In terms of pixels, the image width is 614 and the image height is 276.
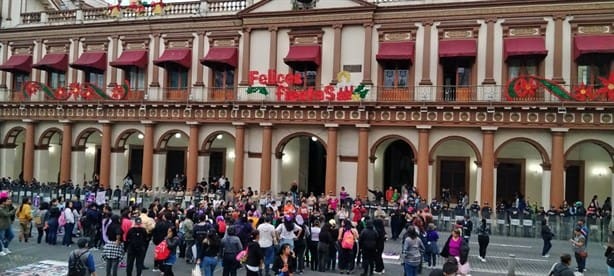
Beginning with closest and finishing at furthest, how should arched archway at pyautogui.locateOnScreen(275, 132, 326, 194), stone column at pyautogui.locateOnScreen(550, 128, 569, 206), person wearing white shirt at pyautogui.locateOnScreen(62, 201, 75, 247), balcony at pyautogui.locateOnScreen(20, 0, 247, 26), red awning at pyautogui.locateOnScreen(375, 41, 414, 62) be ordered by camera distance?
person wearing white shirt at pyautogui.locateOnScreen(62, 201, 75, 247)
stone column at pyautogui.locateOnScreen(550, 128, 569, 206)
red awning at pyautogui.locateOnScreen(375, 41, 414, 62)
balcony at pyautogui.locateOnScreen(20, 0, 247, 26)
arched archway at pyautogui.locateOnScreen(275, 132, 326, 194)

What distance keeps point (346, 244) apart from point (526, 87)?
15.1 meters


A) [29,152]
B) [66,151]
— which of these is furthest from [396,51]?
[29,152]

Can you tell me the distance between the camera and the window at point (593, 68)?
23.6 m

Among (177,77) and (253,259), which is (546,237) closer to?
(253,259)

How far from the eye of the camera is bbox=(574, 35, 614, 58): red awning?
Result: 22.8 meters

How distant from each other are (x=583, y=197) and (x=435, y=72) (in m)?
10.8

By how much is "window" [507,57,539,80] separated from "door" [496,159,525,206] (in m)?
5.78

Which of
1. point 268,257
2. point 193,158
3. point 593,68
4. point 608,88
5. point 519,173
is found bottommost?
point 268,257

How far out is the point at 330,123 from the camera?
26984 millimetres

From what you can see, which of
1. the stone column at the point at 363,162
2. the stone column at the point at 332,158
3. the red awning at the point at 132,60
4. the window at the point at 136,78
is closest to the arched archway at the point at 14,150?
the window at the point at 136,78

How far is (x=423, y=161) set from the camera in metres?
25.9

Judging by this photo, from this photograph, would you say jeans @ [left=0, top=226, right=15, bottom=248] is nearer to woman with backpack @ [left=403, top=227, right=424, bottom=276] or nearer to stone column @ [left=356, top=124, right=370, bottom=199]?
woman with backpack @ [left=403, top=227, right=424, bottom=276]

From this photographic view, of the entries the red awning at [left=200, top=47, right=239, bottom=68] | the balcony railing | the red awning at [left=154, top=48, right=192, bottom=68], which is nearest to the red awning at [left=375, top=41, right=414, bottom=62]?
the balcony railing

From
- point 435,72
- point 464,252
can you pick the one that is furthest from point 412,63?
point 464,252
